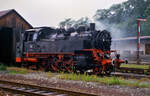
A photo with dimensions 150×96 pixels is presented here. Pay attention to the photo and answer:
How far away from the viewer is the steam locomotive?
13.1 m

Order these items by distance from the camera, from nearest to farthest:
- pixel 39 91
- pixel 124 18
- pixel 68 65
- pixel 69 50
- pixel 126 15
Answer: pixel 39 91
pixel 69 50
pixel 68 65
pixel 124 18
pixel 126 15

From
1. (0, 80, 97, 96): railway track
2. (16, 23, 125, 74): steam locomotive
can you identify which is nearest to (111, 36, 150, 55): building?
(16, 23, 125, 74): steam locomotive

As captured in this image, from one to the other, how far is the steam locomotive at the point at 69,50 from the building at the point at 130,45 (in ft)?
43.4

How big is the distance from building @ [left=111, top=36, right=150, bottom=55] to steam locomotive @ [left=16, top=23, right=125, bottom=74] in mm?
13214

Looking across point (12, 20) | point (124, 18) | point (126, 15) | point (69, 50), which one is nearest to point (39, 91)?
point (69, 50)

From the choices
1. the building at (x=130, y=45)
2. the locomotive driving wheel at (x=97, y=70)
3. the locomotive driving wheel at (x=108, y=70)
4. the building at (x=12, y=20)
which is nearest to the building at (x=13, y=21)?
the building at (x=12, y=20)

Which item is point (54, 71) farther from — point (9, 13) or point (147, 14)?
point (147, 14)

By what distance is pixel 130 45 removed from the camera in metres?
30.3

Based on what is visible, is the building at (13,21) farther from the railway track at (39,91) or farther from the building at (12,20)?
the railway track at (39,91)

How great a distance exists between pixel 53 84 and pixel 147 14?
3544cm

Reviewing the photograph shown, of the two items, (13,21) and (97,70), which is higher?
(13,21)

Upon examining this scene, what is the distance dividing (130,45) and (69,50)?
18.0m

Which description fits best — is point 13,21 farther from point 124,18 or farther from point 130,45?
point 124,18

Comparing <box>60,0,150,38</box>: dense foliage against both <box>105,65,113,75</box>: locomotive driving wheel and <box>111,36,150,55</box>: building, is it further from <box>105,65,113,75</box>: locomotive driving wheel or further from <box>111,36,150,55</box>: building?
<box>105,65,113,75</box>: locomotive driving wheel
